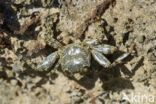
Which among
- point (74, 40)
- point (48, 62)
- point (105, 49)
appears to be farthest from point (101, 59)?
point (48, 62)

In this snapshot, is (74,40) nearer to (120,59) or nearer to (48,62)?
→ (48,62)

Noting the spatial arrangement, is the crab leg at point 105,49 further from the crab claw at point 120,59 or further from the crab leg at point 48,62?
the crab leg at point 48,62

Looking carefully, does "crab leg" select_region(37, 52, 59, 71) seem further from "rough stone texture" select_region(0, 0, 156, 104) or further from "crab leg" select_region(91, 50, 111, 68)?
"crab leg" select_region(91, 50, 111, 68)

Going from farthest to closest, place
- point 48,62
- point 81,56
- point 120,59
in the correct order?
1. point 48,62
2. point 81,56
3. point 120,59

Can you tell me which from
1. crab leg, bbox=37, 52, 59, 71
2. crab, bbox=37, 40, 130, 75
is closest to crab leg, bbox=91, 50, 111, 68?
crab, bbox=37, 40, 130, 75

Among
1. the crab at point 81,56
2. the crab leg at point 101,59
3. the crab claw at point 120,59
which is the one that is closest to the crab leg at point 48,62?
the crab at point 81,56

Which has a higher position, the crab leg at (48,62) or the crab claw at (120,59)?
the crab leg at (48,62)

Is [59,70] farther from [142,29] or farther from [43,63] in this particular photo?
[142,29]
